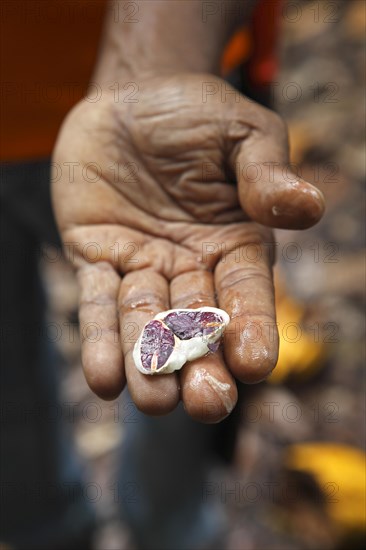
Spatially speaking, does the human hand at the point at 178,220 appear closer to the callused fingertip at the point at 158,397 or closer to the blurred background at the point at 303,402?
the callused fingertip at the point at 158,397

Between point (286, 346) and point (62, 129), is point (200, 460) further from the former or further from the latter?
point (62, 129)

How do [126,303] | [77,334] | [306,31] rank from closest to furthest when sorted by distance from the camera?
1. [126,303]
2. [77,334]
3. [306,31]

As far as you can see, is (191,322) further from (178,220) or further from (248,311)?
(178,220)

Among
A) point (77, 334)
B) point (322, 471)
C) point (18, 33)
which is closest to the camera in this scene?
point (18, 33)

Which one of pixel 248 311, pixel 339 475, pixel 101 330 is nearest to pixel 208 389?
pixel 248 311

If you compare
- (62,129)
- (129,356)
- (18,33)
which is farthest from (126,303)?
(18,33)

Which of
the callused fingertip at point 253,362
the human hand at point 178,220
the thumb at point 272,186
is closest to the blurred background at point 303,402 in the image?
the human hand at point 178,220
